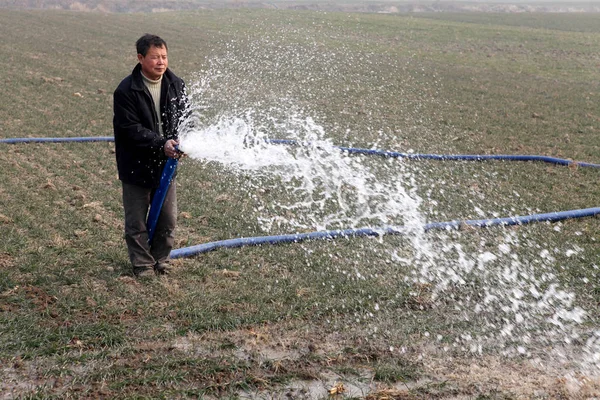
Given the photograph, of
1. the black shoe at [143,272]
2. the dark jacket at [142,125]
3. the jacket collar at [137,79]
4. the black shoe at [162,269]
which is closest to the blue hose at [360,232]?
the black shoe at [162,269]

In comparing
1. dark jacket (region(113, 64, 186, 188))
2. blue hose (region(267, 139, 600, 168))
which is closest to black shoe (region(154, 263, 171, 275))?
dark jacket (region(113, 64, 186, 188))

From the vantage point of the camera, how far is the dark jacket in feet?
15.1

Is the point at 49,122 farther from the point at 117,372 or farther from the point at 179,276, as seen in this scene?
→ the point at 117,372

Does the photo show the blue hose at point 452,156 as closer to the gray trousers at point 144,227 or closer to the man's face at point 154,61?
the gray trousers at point 144,227

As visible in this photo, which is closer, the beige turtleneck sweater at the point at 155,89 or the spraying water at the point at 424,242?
the spraying water at the point at 424,242

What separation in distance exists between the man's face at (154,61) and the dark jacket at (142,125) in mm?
86

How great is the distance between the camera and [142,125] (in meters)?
4.70

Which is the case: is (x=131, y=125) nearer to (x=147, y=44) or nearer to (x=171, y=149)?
(x=171, y=149)

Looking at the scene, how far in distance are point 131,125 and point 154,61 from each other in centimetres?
48

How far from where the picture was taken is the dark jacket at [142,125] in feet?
15.1

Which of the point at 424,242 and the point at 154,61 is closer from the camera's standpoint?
the point at 154,61

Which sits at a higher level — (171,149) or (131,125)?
(131,125)

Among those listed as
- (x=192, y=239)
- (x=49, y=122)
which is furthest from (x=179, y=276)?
(x=49, y=122)

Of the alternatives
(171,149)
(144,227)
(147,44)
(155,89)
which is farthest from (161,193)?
(147,44)
